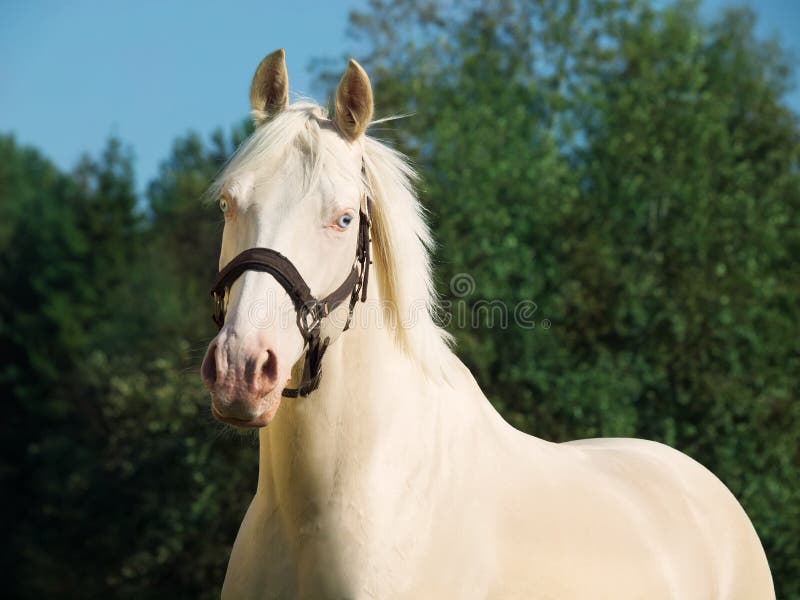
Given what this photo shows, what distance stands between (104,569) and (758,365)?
53.8ft

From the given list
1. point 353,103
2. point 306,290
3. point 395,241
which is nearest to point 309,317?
point 306,290

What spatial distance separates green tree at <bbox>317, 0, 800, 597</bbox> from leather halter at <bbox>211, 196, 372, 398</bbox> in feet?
33.7

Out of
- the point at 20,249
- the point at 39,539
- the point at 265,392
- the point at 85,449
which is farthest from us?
the point at 20,249

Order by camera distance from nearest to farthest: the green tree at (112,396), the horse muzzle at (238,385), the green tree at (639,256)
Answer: the horse muzzle at (238,385)
the green tree at (639,256)
the green tree at (112,396)

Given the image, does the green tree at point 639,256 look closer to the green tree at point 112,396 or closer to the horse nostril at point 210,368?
the green tree at point 112,396

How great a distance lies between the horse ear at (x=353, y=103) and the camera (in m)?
2.86

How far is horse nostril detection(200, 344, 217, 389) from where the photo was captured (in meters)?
2.30

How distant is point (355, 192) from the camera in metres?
2.78

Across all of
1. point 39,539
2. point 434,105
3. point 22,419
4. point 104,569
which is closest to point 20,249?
point 22,419

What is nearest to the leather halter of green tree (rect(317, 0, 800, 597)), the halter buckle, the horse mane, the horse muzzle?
the halter buckle

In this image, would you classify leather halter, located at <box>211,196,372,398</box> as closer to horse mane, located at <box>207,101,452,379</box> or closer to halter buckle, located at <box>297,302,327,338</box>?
halter buckle, located at <box>297,302,327,338</box>

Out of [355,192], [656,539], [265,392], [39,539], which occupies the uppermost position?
[355,192]

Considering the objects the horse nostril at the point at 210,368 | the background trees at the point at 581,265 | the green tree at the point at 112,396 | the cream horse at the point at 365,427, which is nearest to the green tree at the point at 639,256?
the background trees at the point at 581,265

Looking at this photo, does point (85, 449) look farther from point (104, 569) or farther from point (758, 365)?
point (758, 365)
